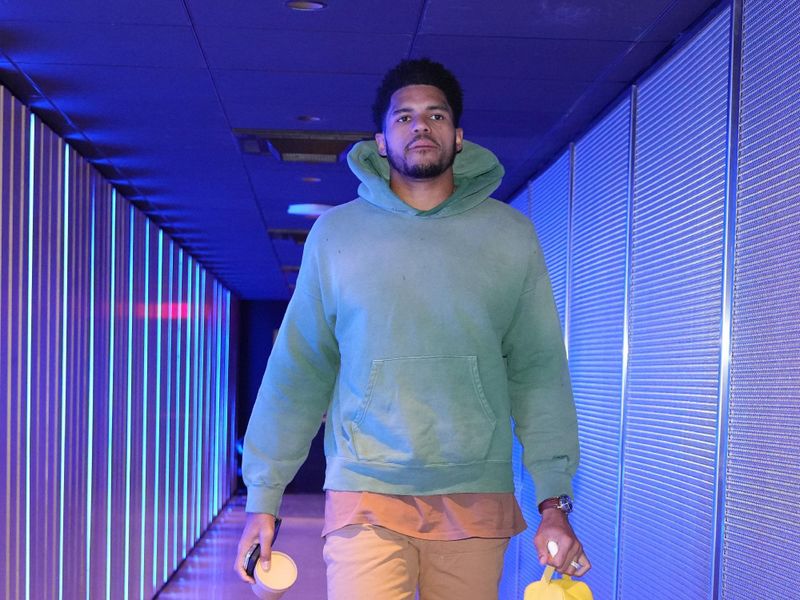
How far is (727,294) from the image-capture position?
3041 mm

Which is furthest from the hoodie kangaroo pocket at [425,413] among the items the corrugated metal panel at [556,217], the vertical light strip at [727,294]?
the corrugated metal panel at [556,217]

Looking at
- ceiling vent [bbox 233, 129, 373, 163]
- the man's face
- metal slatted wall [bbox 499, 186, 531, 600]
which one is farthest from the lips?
metal slatted wall [bbox 499, 186, 531, 600]

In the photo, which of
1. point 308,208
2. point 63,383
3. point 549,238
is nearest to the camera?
point 63,383

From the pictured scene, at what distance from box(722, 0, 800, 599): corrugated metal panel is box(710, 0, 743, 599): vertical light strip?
0.03m

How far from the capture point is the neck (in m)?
2.13

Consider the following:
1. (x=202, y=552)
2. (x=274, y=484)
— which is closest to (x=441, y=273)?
(x=274, y=484)

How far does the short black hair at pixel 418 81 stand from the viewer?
7.05 ft

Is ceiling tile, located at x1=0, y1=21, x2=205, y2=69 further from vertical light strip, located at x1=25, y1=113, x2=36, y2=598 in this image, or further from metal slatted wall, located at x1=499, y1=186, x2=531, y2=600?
metal slatted wall, located at x1=499, y1=186, x2=531, y2=600

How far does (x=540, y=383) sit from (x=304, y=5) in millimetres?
1741

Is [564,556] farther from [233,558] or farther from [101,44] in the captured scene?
[233,558]

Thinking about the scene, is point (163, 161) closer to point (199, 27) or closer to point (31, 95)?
point (31, 95)

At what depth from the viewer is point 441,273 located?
2045mm

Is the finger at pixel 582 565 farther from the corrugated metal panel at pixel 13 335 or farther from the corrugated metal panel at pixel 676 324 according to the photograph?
the corrugated metal panel at pixel 13 335

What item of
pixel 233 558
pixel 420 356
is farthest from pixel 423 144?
pixel 233 558
